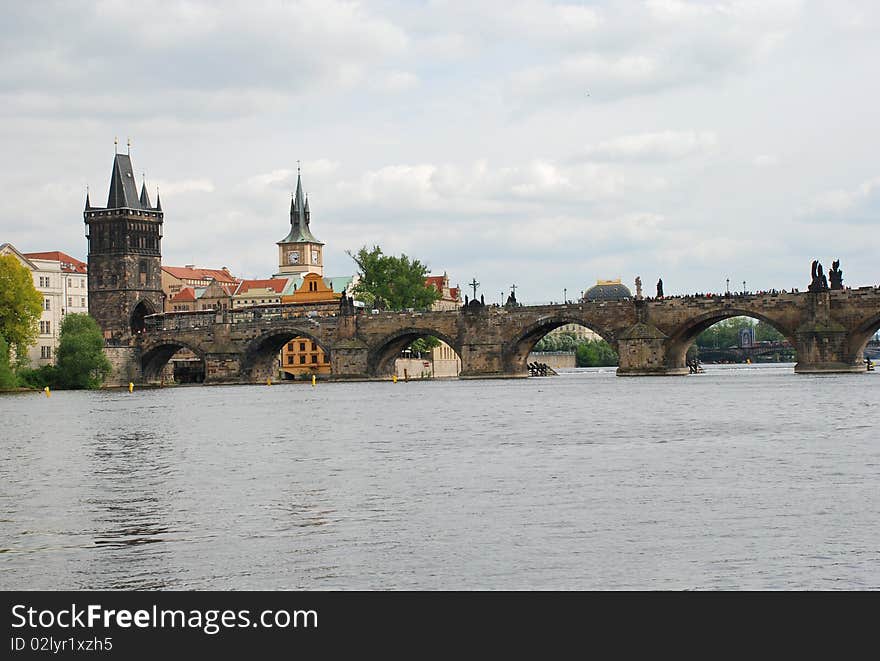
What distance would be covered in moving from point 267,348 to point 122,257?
25.5m

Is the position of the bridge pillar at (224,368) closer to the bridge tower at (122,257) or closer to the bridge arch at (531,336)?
the bridge tower at (122,257)

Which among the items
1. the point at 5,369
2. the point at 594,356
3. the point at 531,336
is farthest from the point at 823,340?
the point at 594,356

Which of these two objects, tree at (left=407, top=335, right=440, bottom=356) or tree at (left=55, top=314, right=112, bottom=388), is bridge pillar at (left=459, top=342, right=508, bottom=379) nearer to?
tree at (left=407, top=335, right=440, bottom=356)

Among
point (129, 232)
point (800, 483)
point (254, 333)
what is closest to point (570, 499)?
point (800, 483)

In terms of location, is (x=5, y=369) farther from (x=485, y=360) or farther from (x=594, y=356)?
(x=594, y=356)

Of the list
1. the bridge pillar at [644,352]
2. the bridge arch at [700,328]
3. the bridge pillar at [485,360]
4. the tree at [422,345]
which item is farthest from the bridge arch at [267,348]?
the bridge arch at [700,328]

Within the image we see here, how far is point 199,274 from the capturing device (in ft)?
597

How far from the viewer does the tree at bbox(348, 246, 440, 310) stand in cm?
12306

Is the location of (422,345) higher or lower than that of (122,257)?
lower

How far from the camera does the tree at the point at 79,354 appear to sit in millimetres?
91375
